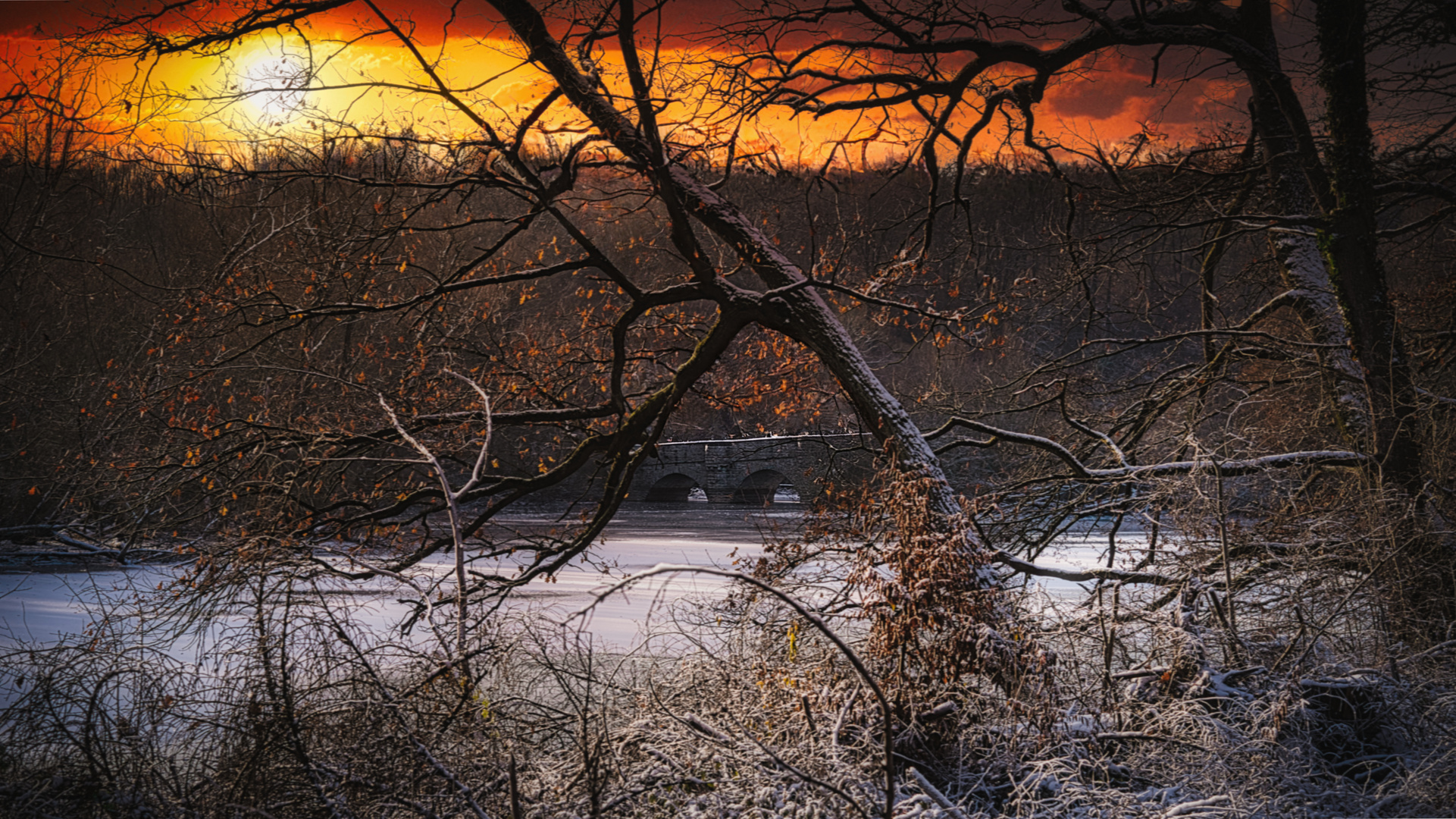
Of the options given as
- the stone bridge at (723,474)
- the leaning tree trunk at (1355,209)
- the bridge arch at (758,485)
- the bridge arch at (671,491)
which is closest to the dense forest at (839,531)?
the leaning tree trunk at (1355,209)

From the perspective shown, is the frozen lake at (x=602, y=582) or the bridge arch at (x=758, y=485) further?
the bridge arch at (x=758, y=485)

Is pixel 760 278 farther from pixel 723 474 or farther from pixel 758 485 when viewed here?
pixel 758 485

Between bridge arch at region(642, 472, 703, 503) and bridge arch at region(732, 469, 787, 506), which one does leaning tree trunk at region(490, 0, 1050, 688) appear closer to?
bridge arch at region(732, 469, 787, 506)

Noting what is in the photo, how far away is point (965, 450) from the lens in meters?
25.0

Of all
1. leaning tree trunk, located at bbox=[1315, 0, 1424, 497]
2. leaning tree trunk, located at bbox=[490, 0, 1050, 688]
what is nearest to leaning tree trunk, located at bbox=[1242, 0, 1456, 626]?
leaning tree trunk, located at bbox=[1315, 0, 1424, 497]

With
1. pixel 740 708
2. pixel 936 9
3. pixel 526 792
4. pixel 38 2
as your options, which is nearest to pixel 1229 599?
pixel 740 708

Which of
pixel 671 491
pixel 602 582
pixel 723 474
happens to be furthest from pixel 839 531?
pixel 671 491

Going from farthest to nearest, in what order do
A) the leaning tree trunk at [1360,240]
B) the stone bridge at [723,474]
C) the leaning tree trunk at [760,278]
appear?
the stone bridge at [723,474]
the leaning tree trunk at [1360,240]
the leaning tree trunk at [760,278]

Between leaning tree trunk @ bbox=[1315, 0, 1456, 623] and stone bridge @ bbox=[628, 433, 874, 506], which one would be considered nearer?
leaning tree trunk @ bbox=[1315, 0, 1456, 623]

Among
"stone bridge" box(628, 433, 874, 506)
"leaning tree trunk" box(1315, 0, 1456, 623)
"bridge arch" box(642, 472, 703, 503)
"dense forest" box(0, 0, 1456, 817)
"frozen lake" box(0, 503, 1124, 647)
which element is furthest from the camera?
"bridge arch" box(642, 472, 703, 503)

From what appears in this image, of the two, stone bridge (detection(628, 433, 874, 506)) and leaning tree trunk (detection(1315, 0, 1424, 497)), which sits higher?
leaning tree trunk (detection(1315, 0, 1424, 497))

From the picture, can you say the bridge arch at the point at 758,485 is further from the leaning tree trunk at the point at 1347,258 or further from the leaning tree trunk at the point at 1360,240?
the leaning tree trunk at the point at 1360,240

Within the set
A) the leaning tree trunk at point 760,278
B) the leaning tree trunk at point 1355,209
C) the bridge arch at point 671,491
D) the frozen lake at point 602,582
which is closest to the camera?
the leaning tree trunk at point 760,278

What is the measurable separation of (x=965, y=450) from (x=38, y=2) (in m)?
21.6
